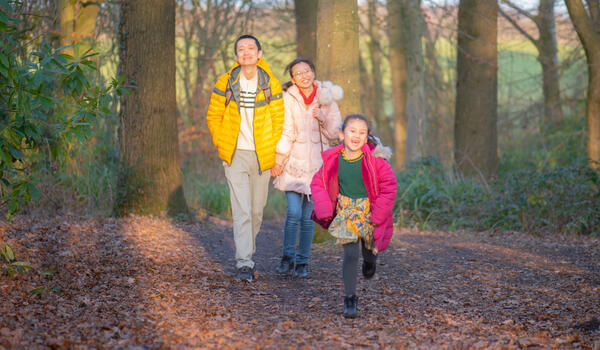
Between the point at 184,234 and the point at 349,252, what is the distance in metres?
3.60

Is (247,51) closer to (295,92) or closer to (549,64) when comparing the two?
(295,92)

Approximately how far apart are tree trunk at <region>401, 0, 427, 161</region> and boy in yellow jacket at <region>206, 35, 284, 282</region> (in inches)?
398

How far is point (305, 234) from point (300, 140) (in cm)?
89

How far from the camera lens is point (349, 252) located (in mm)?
4164

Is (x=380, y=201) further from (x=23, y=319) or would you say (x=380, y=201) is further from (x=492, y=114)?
(x=492, y=114)

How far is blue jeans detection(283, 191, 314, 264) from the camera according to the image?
5480 millimetres

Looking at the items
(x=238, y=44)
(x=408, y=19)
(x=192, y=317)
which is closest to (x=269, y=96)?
(x=238, y=44)

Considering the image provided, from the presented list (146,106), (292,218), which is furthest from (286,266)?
(146,106)

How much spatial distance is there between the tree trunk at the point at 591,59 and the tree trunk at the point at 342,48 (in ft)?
17.0

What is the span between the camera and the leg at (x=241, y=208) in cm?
518

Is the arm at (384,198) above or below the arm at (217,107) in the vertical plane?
below

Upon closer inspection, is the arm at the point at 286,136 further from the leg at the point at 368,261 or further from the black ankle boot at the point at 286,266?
the leg at the point at 368,261

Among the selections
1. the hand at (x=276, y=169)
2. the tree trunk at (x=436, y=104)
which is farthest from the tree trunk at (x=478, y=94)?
the tree trunk at (x=436, y=104)

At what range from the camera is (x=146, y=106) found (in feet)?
25.1
